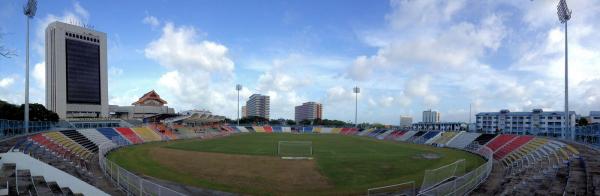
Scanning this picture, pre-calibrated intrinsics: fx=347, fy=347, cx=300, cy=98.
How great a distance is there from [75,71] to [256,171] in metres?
109

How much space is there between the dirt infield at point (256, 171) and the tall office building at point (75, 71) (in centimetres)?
9463

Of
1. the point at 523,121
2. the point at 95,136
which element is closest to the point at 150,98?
the point at 95,136

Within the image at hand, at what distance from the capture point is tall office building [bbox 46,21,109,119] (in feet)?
344

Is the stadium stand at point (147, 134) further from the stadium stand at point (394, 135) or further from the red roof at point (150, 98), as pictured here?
the red roof at point (150, 98)

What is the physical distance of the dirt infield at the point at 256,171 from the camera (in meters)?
19.8

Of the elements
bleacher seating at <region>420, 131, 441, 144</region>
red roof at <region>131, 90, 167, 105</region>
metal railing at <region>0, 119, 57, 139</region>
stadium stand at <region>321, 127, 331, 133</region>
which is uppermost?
red roof at <region>131, 90, 167, 105</region>

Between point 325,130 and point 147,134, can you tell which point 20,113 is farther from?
point 325,130

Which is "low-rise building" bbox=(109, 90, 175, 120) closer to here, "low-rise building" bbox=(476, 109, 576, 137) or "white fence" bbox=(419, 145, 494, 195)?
"low-rise building" bbox=(476, 109, 576, 137)

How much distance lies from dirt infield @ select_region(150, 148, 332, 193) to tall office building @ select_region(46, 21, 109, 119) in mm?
94632

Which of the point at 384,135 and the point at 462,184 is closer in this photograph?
the point at 462,184

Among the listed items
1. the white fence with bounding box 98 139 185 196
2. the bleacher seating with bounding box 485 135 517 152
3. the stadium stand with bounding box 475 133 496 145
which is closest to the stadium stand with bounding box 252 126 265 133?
the stadium stand with bounding box 475 133 496 145

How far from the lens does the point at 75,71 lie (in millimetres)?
108750

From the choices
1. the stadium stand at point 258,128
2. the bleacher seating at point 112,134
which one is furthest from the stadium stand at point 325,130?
the bleacher seating at point 112,134

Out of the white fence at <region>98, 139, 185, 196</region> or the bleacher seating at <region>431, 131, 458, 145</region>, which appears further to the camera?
the bleacher seating at <region>431, 131, 458, 145</region>
